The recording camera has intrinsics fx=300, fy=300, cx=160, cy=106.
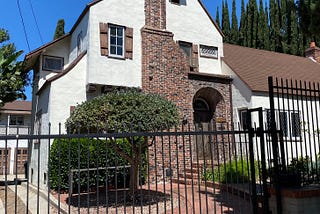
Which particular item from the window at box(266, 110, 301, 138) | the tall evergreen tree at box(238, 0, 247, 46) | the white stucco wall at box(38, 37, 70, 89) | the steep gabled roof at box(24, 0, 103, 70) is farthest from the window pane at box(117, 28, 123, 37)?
the tall evergreen tree at box(238, 0, 247, 46)

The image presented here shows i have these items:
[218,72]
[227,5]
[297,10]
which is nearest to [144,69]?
[218,72]

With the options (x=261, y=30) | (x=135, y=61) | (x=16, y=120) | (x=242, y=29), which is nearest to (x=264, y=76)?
(x=135, y=61)

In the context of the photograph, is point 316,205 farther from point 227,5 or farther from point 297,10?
point 227,5

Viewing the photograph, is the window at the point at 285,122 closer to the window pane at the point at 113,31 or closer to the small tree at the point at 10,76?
the window pane at the point at 113,31

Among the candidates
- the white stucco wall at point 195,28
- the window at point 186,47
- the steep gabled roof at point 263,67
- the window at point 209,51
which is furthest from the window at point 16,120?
the window at point 209,51

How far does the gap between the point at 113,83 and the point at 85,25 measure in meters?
3.03

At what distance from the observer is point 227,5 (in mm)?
35531

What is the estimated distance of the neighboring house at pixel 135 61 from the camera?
40.4 ft

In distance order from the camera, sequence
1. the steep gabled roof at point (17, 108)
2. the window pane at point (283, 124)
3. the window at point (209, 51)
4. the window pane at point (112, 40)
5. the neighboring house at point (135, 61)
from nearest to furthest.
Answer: the window pane at point (283, 124)
the neighboring house at point (135, 61)
the window pane at point (112, 40)
the window at point (209, 51)
the steep gabled roof at point (17, 108)

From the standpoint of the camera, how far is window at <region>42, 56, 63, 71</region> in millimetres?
14317

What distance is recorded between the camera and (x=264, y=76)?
15969 millimetres

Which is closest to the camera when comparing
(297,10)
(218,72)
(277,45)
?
(297,10)

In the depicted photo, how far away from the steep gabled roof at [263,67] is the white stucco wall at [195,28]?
3.18 feet

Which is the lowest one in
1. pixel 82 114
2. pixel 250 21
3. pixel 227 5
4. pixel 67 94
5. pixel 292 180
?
pixel 292 180
